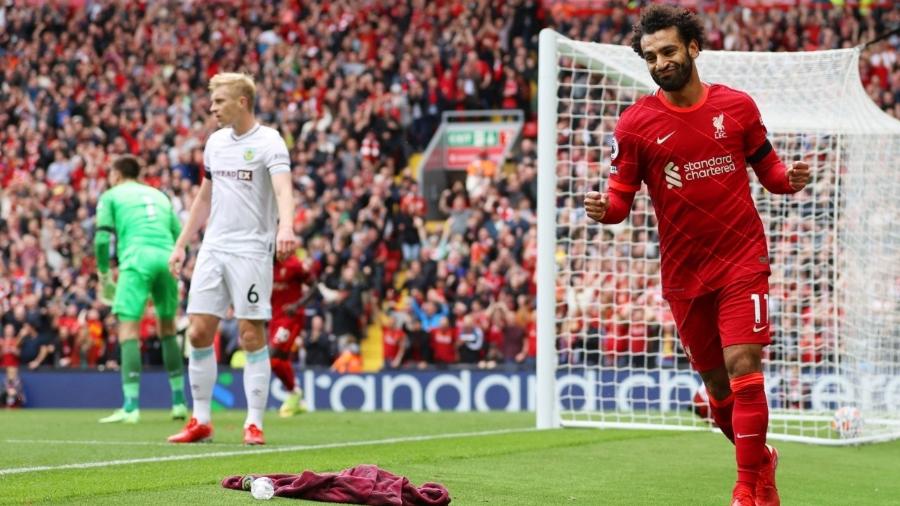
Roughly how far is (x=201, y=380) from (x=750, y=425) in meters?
4.65

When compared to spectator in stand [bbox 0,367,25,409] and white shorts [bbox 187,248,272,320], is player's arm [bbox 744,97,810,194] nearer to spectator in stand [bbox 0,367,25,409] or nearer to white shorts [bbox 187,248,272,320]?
white shorts [bbox 187,248,272,320]

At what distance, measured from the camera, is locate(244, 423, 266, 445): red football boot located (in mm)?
9459

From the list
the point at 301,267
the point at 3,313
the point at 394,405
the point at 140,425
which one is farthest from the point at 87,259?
the point at 140,425

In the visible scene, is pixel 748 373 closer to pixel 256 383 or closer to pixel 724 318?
pixel 724 318

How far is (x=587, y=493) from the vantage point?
677 centimetres

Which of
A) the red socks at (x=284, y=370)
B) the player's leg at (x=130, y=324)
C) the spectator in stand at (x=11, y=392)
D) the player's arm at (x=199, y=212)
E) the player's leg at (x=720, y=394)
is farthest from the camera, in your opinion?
the spectator in stand at (x=11, y=392)

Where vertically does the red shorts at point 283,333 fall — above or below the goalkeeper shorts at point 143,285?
below

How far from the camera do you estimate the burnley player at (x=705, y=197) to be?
20.1 feet

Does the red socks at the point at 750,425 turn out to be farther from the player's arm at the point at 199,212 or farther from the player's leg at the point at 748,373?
the player's arm at the point at 199,212

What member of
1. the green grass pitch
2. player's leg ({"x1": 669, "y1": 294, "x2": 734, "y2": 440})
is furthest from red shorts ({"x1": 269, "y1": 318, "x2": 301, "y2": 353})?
player's leg ({"x1": 669, "y1": 294, "x2": 734, "y2": 440})

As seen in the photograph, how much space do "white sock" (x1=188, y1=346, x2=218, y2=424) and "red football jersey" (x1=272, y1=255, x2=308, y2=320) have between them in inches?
171

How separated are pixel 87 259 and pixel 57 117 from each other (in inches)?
197

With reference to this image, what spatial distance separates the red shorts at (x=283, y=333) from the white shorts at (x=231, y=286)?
4.60 metres

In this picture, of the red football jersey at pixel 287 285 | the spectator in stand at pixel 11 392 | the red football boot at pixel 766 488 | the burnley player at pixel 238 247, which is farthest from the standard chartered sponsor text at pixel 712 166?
the spectator in stand at pixel 11 392
